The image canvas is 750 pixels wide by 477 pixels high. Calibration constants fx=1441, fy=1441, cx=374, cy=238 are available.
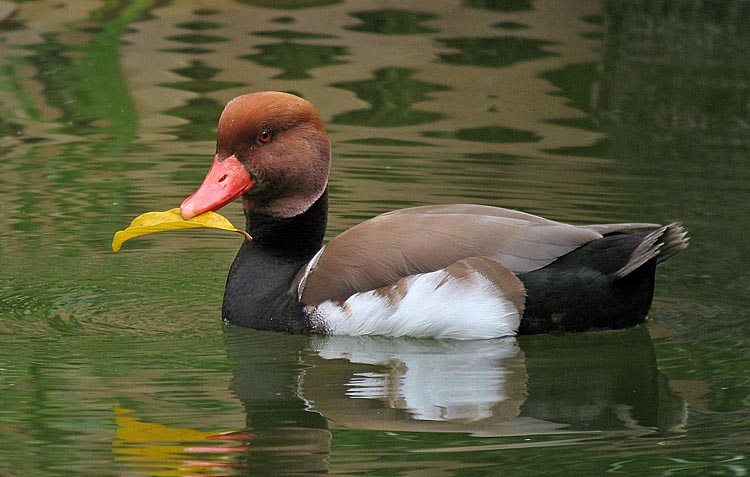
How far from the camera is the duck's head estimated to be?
257 inches

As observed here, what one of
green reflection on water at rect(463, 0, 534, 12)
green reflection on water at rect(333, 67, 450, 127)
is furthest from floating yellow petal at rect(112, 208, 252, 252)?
green reflection on water at rect(463, 0, 534, 12)

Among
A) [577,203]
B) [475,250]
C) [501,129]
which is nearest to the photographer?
[475,250]

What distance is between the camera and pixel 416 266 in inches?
248

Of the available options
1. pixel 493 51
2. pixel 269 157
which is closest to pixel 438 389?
pixel 269 157

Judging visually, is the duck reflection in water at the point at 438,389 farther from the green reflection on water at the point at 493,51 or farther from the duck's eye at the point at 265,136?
the green reflection on water at the point at 493,51

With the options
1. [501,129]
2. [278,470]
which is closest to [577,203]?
[501,129]

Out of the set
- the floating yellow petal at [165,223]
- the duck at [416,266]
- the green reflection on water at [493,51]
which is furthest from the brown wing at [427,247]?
the green reflection on water at [493,51]

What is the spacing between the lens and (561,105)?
12.0 meters

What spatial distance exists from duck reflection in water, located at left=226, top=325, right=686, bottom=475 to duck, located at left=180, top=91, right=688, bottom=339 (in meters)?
0.10

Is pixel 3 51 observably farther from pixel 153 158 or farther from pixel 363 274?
pixel 363 274

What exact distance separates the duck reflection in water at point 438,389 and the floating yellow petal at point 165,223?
0.53 meters

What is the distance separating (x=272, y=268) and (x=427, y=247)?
822 millimetres

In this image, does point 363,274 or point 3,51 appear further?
point 3,51

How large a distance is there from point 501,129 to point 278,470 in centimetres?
674
